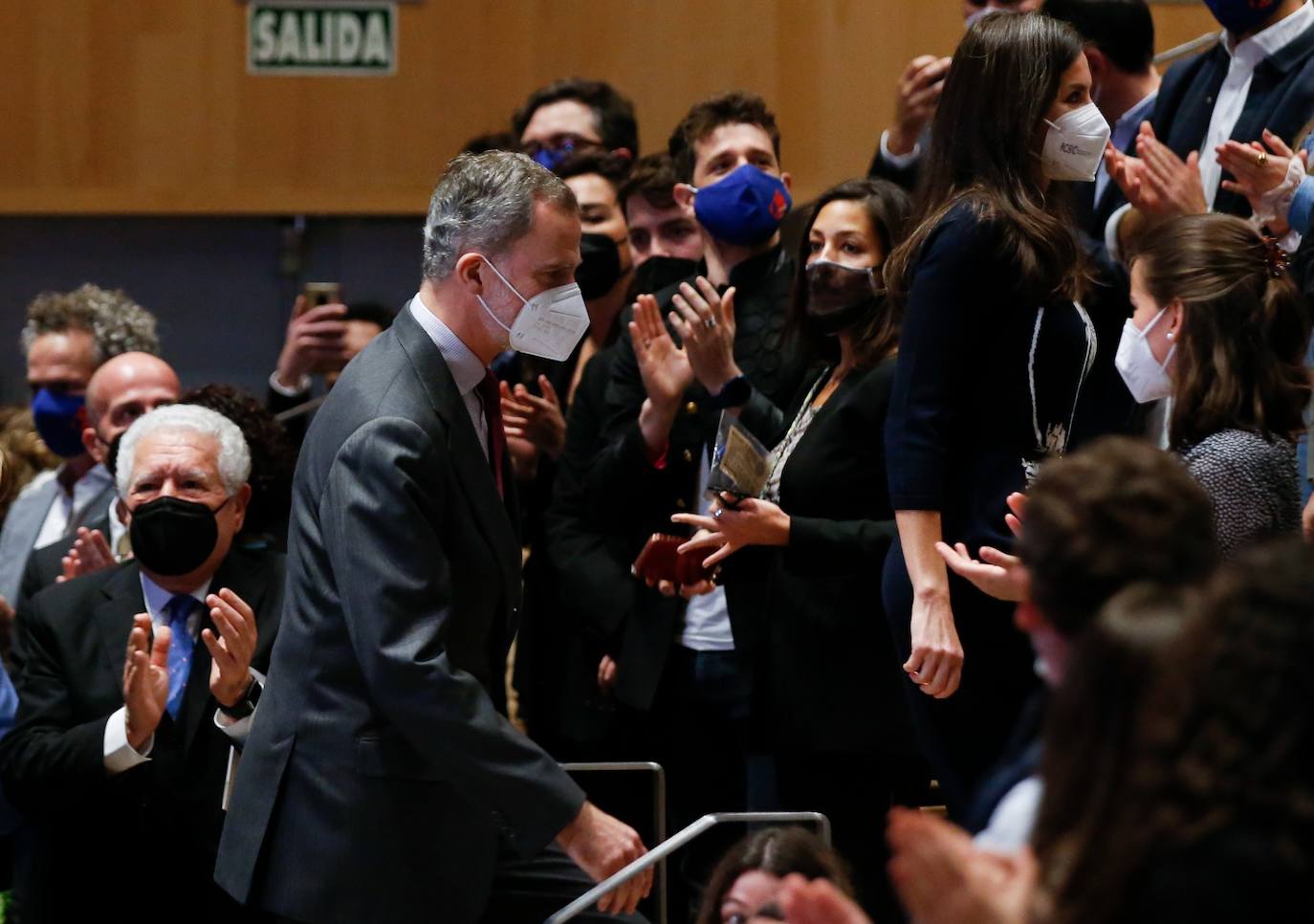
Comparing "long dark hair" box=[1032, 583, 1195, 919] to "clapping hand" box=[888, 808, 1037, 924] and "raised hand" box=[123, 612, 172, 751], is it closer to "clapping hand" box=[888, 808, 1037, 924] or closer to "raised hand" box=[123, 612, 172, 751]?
"clapping hand" box=[888, 808, 1037, 924]

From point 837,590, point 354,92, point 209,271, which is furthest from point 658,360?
point 209,271

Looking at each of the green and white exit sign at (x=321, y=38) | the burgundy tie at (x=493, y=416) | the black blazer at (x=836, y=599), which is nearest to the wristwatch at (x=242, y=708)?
the burgundy tie at (x=493, y=416)

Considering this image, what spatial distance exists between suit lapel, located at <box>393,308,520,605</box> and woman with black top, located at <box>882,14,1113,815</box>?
0.59 meters

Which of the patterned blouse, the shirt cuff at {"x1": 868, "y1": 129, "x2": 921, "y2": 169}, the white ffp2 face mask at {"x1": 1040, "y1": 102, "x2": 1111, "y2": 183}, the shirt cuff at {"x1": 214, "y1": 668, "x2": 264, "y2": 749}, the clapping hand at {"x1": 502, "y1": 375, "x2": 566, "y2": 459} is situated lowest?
the shirt cuff at {"x1": 214, "y1": 668, "x2": 264, "y2": 749}

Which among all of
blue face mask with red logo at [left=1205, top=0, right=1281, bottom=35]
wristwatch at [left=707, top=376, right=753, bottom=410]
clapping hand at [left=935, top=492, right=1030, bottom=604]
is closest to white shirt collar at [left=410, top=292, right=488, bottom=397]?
clapping hand at [left=935, top=492, right=1030, bottom=604]

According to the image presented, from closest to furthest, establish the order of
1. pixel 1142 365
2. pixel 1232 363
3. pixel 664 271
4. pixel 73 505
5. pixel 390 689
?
pixel 390 689
pixel 1232 363
pixel 1142 365
pixel 664 271
pixel 73 505

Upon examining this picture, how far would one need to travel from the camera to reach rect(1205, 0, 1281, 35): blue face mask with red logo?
11.8ft

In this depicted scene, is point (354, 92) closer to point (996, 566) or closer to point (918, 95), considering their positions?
point (918, 95)

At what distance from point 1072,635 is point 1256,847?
288 mm

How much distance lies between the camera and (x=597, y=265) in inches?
168

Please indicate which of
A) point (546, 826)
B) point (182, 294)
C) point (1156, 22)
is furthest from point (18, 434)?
point (1156, 22)

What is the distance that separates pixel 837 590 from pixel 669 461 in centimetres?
60

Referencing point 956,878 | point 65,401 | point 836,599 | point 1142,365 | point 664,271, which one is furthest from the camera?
point 65,401

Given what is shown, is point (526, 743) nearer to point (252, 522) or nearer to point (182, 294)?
point (252, 522)
